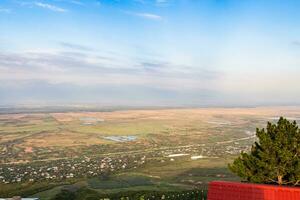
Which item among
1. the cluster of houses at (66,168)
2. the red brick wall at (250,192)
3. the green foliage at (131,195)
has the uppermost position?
the red brick wall at (250,192)

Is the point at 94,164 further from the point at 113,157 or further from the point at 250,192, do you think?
the point at 250,192

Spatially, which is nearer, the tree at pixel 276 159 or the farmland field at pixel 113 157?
the tree at pixel 276 159

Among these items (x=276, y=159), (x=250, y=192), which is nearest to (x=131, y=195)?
(x=276, y=159)

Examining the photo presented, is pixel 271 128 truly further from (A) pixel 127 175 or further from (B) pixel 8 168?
(B) pixel 8 168

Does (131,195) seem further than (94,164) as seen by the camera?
No

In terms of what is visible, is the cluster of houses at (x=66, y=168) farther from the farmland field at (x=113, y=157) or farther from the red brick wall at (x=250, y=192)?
the red brick wall at (x=250, y=192)

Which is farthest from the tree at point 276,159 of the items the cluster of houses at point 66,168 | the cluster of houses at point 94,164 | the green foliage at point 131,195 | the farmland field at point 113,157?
the cluster of houses at point 66,168
